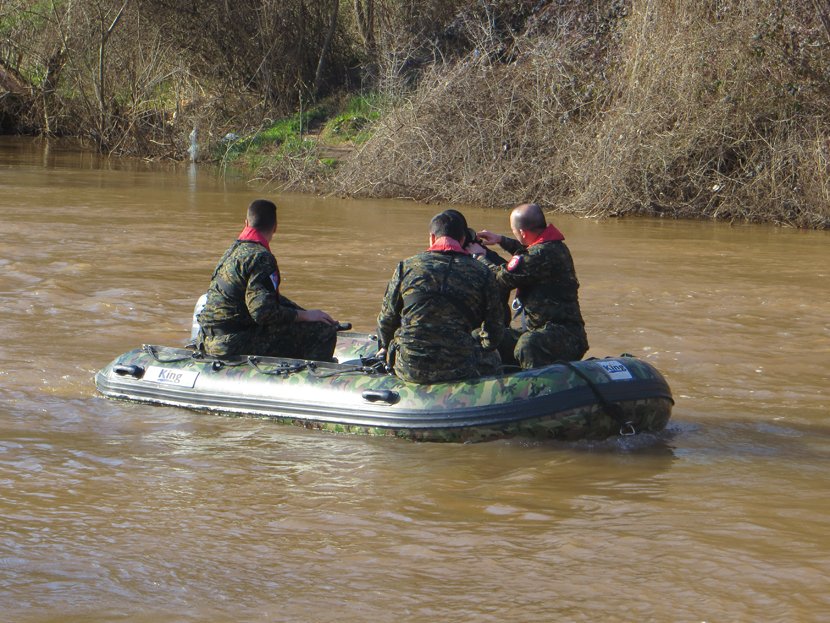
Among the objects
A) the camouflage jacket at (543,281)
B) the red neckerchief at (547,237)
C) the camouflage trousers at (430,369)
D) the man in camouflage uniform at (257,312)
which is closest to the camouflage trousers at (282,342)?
the man in camouflage uniform at (257,312)

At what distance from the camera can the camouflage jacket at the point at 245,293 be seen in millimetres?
7430

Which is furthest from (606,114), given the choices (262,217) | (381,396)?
(381,396)

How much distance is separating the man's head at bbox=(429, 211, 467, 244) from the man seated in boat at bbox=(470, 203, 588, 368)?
1.66ft

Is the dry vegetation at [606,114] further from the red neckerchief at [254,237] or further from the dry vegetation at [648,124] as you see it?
the red neckerchief at [254,237]

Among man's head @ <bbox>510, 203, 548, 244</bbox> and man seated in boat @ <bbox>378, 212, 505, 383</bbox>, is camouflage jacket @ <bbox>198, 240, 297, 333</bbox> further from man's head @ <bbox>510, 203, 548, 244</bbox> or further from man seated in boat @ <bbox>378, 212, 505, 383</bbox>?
man's head @ <bbox>510, 203, 548, 244</bbox>

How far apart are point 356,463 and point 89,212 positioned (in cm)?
1199

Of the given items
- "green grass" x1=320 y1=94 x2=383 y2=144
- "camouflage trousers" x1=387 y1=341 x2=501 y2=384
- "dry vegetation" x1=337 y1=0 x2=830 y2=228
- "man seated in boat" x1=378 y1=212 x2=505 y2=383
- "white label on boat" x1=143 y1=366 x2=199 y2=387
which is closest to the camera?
"man seated in boat" x1=378 y1=212 x2=505 y2=383

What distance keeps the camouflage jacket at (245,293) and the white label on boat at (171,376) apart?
322mm

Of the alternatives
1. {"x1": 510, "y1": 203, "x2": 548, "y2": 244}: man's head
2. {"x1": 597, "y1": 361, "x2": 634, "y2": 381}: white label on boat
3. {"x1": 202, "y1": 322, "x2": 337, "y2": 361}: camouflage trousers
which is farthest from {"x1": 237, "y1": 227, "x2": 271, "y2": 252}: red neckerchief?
{"x1": 597, "y1": 361, "x2": 634, "y2": 381}: white label on boat

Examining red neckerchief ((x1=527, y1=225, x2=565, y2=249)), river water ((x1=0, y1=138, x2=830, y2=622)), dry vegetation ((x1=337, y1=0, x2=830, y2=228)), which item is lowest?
river water ((x1=0, y1=138, x2=830, y2=622))

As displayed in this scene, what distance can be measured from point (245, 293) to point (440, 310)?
1337 mm

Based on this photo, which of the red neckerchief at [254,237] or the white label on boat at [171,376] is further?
the white label on boat at [171,376]

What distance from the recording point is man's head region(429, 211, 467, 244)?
6895 millimetres

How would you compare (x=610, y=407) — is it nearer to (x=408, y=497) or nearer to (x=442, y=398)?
(x=442, y=398)
